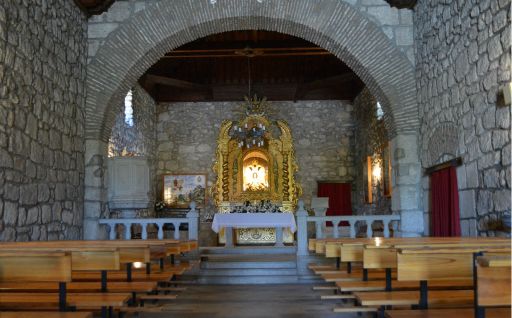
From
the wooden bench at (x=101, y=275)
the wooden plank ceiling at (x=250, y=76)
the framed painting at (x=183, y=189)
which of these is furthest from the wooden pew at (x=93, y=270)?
the framed painting at (x=183, y=189)

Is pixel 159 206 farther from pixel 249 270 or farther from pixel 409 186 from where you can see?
pixel 409 186

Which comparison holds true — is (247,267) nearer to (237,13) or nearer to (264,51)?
(237,13)

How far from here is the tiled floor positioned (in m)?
4.77

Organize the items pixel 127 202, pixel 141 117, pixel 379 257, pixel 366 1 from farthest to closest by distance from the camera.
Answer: pixel 141 117 < pixel 127 202 < pixel 366 1 < pixel 379 257

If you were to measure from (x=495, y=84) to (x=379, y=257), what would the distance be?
120 inches

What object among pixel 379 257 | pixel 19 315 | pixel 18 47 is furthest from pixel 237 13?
pixel 19 315

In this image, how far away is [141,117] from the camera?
14.3 metres

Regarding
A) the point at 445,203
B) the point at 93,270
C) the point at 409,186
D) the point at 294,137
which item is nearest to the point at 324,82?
the point at 294,137

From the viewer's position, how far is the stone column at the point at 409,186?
26.4ft

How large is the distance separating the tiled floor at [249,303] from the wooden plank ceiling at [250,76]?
25.3ft

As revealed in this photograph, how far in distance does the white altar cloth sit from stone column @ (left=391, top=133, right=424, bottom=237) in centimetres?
247

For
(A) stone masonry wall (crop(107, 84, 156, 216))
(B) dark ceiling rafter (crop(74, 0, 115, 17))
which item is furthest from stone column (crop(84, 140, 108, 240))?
(A) stone masonry wall (crop(107, 84, 156, 216))

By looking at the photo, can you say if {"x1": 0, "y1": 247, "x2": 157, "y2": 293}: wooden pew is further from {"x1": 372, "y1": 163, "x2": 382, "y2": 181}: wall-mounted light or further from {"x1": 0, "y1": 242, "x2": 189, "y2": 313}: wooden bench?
{"x1": 372, "y1": 163, "x2": 382, "y2": 181}: wall-mounted light

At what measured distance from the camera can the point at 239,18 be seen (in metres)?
8.48
